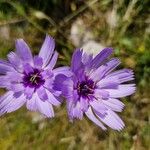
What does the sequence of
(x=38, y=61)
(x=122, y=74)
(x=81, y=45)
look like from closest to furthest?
(x=38, y=61) < (x=122, y=74) < (x=81, y=45)

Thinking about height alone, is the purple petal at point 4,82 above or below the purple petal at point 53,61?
below

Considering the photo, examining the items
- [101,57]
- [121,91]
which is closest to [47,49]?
[101,57]

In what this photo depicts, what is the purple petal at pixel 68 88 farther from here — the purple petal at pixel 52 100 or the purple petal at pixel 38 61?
the purple petal at pixel 38 61

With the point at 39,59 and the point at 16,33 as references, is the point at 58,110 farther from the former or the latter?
the point at 39,59

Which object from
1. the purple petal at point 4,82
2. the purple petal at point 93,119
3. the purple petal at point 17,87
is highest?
the purple petal at point 4,82

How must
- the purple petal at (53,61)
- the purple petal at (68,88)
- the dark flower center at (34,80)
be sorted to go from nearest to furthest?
1. the purple petal at (68,88)
2. the purple petal at (53,61)
3. the dark flower center at (34,80)

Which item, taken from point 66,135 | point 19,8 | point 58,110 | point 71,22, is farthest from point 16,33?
point 66,135

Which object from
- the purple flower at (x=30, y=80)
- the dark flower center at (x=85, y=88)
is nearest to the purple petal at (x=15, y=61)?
the purple flower at (x=30, y=80)

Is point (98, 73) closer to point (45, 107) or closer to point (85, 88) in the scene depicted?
point (85, 88)
